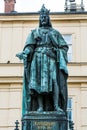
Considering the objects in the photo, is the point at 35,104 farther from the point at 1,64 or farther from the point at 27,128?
the point at 1,64

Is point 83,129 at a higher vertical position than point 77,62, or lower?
lower

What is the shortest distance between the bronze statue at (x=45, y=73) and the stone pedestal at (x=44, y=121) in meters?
0.15

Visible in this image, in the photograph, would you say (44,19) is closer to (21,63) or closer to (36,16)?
(21,63)

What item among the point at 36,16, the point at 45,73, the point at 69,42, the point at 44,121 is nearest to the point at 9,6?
the point at 36,16

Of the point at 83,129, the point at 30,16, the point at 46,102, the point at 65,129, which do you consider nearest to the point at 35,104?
the point at 46,102

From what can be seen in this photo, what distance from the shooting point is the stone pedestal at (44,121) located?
395 inches

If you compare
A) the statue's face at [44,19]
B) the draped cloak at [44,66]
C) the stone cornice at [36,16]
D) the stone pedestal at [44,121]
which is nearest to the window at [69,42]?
the stone cornice at [36,16]

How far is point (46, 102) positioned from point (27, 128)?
0.77 metres

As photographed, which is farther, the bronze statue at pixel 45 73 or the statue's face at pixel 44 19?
the statue's face at pixel 44 19

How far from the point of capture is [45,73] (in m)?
10.4

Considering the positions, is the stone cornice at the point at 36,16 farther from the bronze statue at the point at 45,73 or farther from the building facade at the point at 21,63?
the bronze statue at the point at 45,73

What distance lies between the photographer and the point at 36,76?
10.5 metres

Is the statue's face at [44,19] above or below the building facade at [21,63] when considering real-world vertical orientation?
above

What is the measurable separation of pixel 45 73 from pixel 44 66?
0.18m
